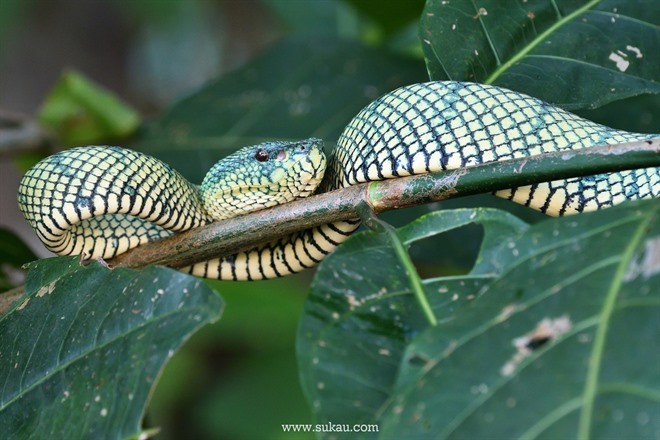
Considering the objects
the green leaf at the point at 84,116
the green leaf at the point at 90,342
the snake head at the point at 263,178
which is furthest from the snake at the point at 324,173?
the green leaf at the point at 84,116

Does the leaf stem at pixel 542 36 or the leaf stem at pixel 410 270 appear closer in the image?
the leaf stem at pixel 410 270

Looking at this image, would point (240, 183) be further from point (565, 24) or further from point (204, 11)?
point (204, 11)

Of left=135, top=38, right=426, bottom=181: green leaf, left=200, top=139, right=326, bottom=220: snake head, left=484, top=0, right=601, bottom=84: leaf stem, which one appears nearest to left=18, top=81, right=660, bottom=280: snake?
left=200, top=139, right=326, bottom=220: snake head

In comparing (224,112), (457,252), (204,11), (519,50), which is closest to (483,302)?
(519,50)

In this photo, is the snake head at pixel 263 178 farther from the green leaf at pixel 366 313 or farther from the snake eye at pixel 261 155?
the green leaf at pixel 366 313

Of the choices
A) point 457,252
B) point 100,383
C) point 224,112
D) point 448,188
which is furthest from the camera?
point 224,112

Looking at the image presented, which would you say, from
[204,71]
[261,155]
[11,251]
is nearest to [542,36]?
[261,155]
